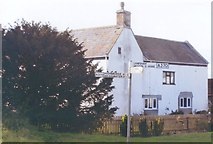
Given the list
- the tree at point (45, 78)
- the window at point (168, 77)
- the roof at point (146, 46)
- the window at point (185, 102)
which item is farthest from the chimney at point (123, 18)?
the tree at point (45, 78)

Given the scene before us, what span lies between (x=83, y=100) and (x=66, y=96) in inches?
36.3

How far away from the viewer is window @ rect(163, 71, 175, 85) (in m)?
46.4

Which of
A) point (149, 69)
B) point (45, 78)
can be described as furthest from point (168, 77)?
point (45, 78)

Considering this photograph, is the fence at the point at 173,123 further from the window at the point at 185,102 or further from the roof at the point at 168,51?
the window at the point at 185,102

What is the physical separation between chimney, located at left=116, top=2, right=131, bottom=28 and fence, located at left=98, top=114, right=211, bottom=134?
449 inches

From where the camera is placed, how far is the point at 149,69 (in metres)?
44.2

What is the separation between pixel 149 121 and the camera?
28.2m

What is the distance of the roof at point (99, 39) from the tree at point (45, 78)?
20.3 metres

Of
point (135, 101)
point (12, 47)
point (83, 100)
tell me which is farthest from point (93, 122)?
point (135, 101)

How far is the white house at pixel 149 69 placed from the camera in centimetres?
4072

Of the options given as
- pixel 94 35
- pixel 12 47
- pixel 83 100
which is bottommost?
pixel 83 100

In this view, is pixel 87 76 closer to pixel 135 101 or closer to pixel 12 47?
pixel 12 47

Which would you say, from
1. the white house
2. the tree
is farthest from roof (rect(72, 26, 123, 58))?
the tree

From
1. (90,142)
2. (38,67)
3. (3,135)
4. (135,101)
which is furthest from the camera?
(135,101)
